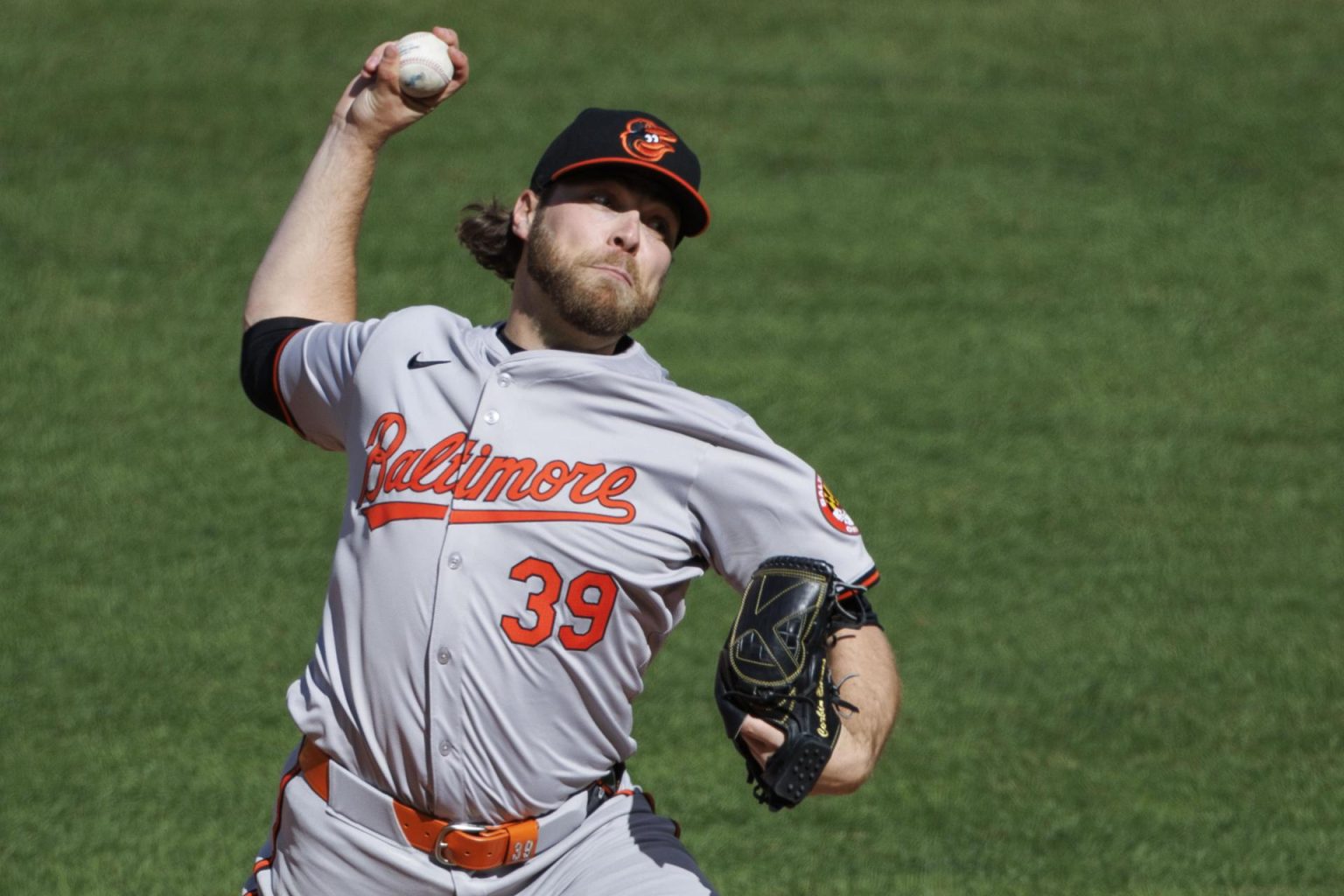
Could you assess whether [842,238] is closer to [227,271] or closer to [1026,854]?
[227,271]

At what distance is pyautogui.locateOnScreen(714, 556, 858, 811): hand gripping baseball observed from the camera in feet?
9.49

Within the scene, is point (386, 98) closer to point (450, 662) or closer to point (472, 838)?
point (450, 662)

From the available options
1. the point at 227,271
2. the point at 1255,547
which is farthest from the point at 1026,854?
the point at 227,271

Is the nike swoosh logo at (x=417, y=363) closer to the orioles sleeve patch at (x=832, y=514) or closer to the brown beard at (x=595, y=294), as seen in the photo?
the brown beard at (x=595, y=294)

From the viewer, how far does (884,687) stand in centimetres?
313

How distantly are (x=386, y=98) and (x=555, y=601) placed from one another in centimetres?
121

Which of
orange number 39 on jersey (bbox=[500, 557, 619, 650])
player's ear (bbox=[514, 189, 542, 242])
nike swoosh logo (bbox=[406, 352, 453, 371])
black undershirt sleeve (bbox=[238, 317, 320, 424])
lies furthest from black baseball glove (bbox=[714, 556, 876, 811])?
black undershirt sleeve (bbox=[238, 317, 320, 424])

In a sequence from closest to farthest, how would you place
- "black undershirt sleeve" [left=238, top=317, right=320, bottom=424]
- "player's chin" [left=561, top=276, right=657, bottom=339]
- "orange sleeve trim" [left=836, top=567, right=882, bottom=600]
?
"orange sleeve trim" [left=836, top=567, right=882, bottom=600] → "player's chin" [left=561, top=276, right=657, bottom=339] → "black undershirt sleeve" [left=238, top=317, right=320, bottom=424]

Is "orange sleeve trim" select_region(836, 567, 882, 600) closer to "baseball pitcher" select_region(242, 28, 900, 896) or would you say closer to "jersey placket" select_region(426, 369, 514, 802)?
"baseball pitcher" select_region(242, 28, 900, 896)

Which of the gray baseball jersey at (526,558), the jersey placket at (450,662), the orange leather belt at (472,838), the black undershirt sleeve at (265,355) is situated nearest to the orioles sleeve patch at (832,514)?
the gray baseball jersey at (526,558)

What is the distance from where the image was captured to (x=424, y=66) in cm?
377

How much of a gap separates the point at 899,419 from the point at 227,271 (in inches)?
149

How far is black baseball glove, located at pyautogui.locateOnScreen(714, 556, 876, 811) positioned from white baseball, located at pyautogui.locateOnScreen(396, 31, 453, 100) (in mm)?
1366

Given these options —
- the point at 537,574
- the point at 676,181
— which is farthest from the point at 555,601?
the point at 676,181
